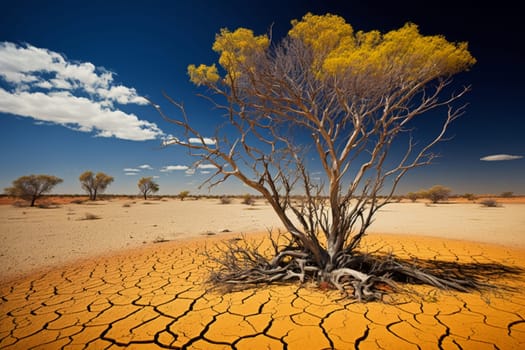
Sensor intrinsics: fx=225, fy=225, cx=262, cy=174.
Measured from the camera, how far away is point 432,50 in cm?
369

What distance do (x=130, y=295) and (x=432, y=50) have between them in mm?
5948

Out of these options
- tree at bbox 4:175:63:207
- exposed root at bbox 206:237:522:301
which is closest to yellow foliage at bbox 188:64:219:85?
exposed root at bbox 206:237:522:301

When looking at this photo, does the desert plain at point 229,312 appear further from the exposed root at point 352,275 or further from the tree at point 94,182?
the tree at point 94,182

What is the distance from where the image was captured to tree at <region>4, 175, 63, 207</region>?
21.9 m

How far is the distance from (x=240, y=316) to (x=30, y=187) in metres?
30.3

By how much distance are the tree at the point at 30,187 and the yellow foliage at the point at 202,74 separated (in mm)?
26658

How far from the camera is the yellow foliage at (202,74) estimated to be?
433 centimetres

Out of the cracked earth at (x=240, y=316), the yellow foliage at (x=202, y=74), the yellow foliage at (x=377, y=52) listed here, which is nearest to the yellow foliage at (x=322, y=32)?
the yellow foliage at (x=377, y=52)

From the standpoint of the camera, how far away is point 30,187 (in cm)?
2241

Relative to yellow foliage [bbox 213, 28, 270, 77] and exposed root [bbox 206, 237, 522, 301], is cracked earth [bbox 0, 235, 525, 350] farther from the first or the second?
yellow foliage [bbox 213, 28, 270, 77]

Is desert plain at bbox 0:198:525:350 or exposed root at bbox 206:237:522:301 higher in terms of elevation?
exposed root at bbox 206:237:522:301

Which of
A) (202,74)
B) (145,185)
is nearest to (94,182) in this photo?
(145,185)

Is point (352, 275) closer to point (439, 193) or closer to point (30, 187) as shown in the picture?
point (30, 187)

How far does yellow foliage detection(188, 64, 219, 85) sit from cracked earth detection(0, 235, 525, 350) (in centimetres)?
358
